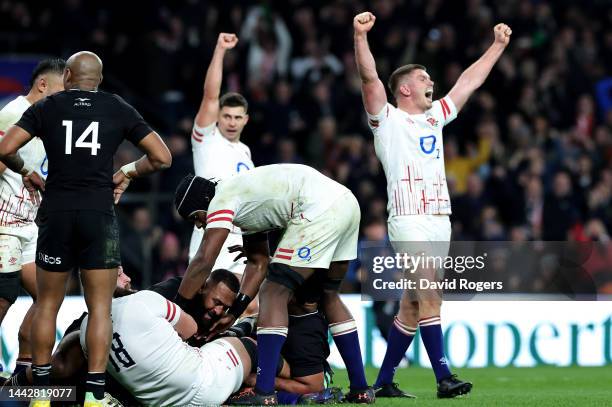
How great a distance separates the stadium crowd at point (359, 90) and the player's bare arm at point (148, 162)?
23.0 feet

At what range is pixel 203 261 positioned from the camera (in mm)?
8266

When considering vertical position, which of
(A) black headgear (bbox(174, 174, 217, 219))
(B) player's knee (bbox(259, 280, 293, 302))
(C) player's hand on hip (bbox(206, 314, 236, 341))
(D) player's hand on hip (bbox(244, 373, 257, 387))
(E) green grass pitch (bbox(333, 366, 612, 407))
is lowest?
(E) green grass pitch (bbox(333, 366, 612, 407))

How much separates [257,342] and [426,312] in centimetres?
155

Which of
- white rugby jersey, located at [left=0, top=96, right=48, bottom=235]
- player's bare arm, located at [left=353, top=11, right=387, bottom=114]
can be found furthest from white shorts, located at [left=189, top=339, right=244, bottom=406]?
player's bare arm, located at [left=353, top=11, right=387, bottom=114]

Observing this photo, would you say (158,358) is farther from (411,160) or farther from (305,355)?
(411,160)

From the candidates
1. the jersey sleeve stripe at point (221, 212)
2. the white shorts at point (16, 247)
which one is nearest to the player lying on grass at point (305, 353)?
the jersey sleeve stripe at point (221, 212)

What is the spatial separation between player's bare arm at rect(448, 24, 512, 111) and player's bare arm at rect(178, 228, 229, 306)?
278 centimetres

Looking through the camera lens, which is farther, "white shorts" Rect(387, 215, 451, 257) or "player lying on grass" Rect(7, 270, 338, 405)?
"white shorts" Rect(387, 215, 451, 257)

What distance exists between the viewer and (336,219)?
28.5 ft

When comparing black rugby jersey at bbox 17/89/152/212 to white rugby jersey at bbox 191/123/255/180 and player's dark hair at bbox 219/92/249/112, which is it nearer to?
white rugby jersey at bbox 191/123/255/180

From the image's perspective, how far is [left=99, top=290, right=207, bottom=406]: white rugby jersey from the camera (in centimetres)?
799

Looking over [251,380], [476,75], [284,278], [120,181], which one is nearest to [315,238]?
[284,278]

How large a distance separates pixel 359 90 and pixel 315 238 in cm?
1004

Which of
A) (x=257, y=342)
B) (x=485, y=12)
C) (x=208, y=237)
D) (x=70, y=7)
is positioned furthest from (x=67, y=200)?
(x=485, y=12)
